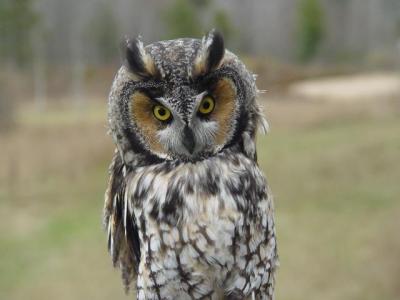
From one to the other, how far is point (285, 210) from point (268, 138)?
4.43 metres

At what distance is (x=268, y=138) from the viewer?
1224cm

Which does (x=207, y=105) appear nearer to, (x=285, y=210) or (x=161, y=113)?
(x=161, y=113)

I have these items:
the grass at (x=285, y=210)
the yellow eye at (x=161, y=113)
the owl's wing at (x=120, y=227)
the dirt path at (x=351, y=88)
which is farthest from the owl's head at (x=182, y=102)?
the dirt path at (x=351, y=88)

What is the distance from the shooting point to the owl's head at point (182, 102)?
1467mm

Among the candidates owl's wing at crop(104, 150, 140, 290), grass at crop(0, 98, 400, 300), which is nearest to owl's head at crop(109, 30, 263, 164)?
owl's wing at crop(104, 150, 140, 290)

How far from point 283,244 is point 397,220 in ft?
4.22

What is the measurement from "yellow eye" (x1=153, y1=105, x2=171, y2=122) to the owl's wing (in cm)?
23

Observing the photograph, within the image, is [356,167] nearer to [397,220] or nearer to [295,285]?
[397,220]

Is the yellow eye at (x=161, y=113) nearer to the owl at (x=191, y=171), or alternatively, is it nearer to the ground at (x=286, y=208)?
the owl at (x=191, y=171)

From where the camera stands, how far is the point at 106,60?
22094mm

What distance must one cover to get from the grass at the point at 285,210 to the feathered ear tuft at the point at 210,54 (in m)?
4.37

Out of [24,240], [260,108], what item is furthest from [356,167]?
[260,108]

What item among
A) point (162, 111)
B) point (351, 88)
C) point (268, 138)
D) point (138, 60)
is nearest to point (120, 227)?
point (162, 111)

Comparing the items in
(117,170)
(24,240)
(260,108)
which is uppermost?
(260,108)
